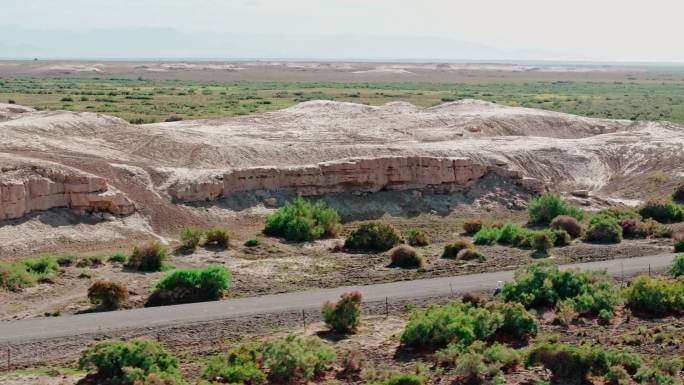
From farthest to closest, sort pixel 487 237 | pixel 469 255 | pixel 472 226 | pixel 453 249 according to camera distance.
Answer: pixel 472 226 < pixel 487 237 < pixel 453 249 < pixel 469 255

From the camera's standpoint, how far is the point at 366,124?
57.3 meters

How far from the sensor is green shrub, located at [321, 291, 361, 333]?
2733cm

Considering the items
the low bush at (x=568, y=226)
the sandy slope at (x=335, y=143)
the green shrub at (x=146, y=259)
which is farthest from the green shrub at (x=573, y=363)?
the sandy slope at (x=335, y=143)

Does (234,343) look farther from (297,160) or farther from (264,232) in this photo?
(297,160)

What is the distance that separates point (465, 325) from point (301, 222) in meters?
14.3

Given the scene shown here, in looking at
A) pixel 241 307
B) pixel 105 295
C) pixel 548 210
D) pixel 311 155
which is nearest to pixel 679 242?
pixel 548 210

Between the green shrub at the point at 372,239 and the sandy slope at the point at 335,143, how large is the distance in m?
6.36

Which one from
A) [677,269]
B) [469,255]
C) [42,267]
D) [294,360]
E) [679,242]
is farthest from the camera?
[679,242]

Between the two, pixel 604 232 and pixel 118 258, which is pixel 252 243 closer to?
pixel 118 258

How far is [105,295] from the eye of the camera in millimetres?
29625

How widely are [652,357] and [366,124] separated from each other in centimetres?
3330

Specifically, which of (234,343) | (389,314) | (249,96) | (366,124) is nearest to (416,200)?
(366,124)

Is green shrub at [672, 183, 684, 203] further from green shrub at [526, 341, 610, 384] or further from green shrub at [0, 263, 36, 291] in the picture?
green shrub at [0, 263, 36, 291]

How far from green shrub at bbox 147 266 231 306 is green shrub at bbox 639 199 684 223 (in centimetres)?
2238
